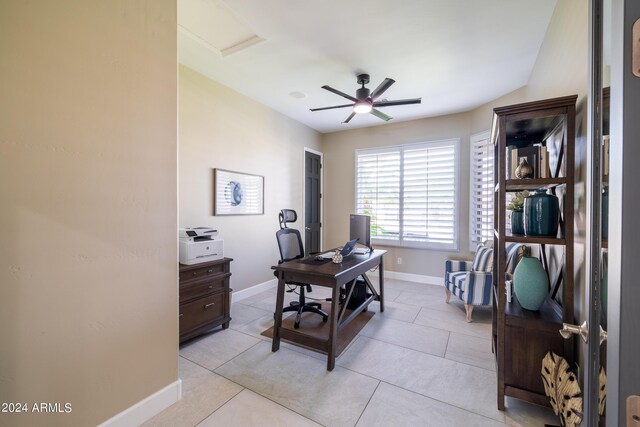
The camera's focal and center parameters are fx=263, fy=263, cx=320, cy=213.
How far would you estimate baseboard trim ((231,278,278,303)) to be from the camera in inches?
147

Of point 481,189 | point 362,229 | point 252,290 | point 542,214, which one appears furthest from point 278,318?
point 481,189

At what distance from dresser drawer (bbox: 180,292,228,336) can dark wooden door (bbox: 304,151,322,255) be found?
2.45 metres

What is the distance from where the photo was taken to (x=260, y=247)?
13.8 ft

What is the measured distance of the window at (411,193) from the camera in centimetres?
448

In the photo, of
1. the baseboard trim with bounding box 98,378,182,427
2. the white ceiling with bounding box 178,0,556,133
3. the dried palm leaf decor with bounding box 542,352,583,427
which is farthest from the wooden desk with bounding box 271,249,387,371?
the white ceiling with bounding box 178,0,556,133

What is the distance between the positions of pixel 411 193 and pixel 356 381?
349cm

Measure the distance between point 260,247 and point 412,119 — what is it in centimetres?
352

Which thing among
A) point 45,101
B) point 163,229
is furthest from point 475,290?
point 45,101

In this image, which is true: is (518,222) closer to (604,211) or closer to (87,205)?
(604,211)

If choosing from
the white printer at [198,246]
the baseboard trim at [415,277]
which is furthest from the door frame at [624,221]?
the baseboard trim at [415,277]

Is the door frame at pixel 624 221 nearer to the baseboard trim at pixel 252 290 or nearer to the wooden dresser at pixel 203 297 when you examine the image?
the wooden dresser at pixel 203 297

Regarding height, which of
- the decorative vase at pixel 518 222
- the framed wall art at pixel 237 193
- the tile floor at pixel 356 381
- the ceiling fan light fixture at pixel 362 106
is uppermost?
the ceiling fan light fixture at pixel 362 106

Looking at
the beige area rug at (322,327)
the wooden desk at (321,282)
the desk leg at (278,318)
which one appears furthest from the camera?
the beige area rug at (322,327)

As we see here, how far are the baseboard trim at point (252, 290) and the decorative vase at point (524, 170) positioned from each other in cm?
345
